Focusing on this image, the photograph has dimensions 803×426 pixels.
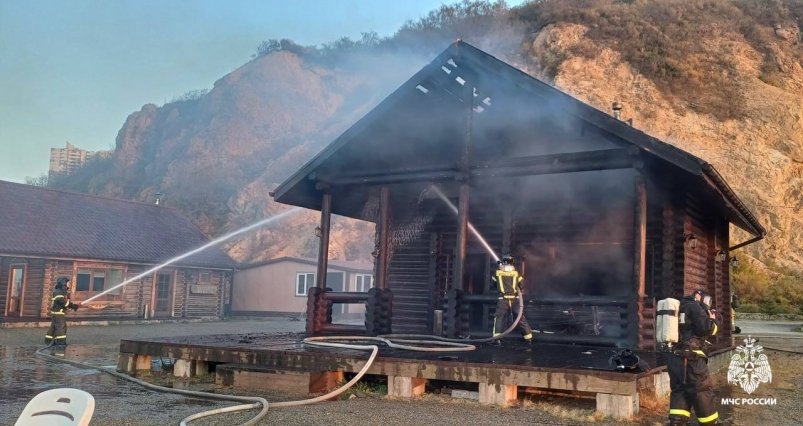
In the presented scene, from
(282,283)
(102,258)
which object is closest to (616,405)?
(102,258)

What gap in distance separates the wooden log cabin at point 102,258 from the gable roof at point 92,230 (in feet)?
0.12

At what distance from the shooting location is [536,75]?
42750mm

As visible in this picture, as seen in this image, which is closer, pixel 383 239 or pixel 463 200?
pixel 463 200

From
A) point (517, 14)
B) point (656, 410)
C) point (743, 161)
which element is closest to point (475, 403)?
point (656, 410)

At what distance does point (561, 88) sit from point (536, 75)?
13.8 feet

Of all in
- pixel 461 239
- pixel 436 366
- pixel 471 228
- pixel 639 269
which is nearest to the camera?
pixel 436 366

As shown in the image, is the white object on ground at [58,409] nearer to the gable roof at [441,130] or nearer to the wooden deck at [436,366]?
the wooden deck at [436,366]

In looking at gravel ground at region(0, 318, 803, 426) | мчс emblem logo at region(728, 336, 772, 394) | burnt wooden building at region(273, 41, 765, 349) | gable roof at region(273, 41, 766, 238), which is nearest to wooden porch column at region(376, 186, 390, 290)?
burnt wooden building at region(273, 41, 765, 349)

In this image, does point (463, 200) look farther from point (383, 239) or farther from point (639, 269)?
point (639, 269)

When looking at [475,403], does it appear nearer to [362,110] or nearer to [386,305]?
[386,305]

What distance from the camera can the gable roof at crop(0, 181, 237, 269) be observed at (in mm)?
23531

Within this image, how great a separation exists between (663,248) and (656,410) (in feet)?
14.6

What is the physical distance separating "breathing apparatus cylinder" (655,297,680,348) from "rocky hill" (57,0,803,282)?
31.5 m

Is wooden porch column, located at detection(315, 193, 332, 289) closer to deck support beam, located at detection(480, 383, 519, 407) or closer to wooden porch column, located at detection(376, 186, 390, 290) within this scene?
wooden porch column, located at detection(376, 186, 390, 290)
